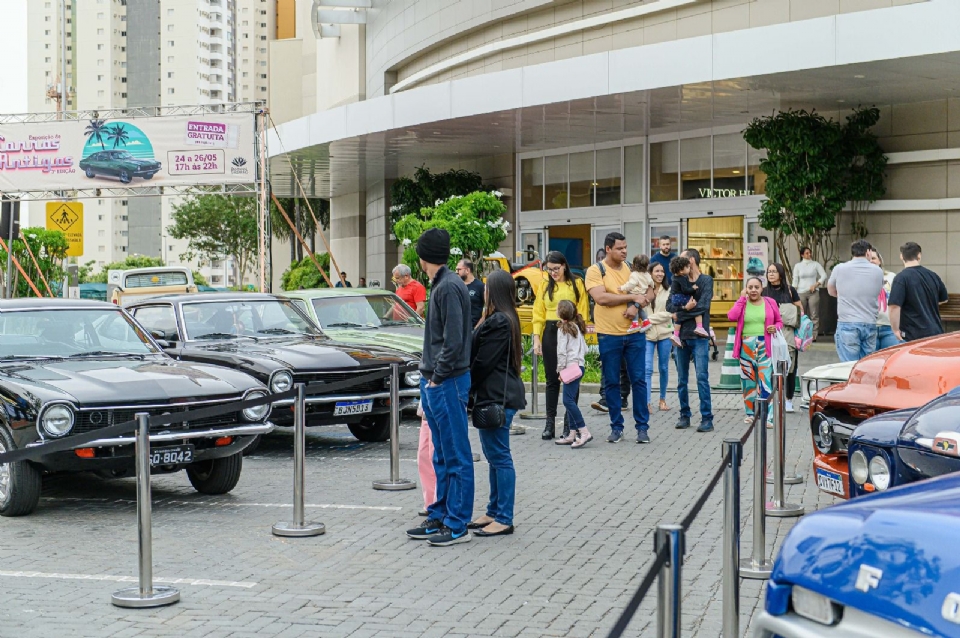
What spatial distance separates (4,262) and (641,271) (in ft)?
103

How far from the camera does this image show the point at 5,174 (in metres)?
31.0

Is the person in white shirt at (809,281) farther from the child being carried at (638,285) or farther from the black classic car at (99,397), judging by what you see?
the black classic car at (99,397)

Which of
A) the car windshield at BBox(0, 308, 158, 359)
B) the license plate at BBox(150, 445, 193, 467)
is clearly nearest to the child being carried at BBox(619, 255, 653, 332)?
the car windshield at BBox(0, 308, 158, 359)

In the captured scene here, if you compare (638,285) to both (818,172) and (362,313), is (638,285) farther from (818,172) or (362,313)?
(818,172)

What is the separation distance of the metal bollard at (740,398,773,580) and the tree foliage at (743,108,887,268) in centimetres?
1617

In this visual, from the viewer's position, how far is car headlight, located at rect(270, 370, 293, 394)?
10.6 m

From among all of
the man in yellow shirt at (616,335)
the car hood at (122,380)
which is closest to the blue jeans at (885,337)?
the man in yellow shirt at (616,335)

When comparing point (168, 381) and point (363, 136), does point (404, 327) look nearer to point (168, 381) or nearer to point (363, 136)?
point (168, 381)

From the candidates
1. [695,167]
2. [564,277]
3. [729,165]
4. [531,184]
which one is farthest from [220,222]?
[564,277]

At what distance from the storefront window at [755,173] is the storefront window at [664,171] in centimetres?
216

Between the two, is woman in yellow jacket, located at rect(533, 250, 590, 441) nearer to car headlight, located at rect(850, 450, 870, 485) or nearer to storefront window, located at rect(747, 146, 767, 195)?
car headlight, located at rect(850, 450, 870, 485)

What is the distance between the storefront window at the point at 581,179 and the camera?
1164 inches

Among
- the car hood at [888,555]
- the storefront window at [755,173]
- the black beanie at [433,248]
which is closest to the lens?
the car hood at [888,555]

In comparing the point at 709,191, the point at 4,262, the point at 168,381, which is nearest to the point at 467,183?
the point at 709,191
